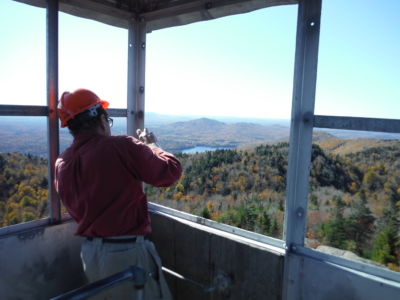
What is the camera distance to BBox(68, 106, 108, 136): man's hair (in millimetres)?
2266

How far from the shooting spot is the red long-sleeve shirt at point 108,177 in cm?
212

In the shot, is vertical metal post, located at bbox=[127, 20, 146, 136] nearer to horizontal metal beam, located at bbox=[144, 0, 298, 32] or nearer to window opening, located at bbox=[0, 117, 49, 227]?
horizontal metal beam, located at bbox=[144, 0, 298, 32]

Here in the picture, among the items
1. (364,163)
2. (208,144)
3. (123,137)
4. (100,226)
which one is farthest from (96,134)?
(364,163)

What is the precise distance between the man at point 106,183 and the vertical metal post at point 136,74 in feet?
3.67

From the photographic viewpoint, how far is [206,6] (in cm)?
283

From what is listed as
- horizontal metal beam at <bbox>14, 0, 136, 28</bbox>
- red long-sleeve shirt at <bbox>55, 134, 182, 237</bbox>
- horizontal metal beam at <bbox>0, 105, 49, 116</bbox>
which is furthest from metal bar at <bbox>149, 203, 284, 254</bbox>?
horizontal metal beam at <bbox>14, 0, 136, 28</bbox>

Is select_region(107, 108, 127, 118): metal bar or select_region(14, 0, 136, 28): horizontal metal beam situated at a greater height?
select_region(14, 0, 136, 28): horizontal metal beam

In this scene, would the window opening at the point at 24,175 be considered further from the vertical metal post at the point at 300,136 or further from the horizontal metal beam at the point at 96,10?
the vertical metal post at the point at 300,136

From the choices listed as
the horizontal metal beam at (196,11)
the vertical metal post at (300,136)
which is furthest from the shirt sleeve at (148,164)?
the horizontal metal beam at (196,11)

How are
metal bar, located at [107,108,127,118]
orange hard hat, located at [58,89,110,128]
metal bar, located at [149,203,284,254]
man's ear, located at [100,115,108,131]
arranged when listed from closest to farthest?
orange hard hat, located at [58,89,110,128] < man's ear, located at [100,115,108,131] < metal bar, located at [149,203,284,254] < metal bar, located at [107,108,127,118]

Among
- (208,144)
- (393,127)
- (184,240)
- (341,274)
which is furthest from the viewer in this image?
(208,144)

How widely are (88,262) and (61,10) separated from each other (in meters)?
2.15

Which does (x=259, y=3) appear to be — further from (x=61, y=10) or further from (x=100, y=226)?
(x=100, y=226)

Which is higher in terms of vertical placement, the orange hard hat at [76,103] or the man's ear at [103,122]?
the orange hard hat at [76,103]
